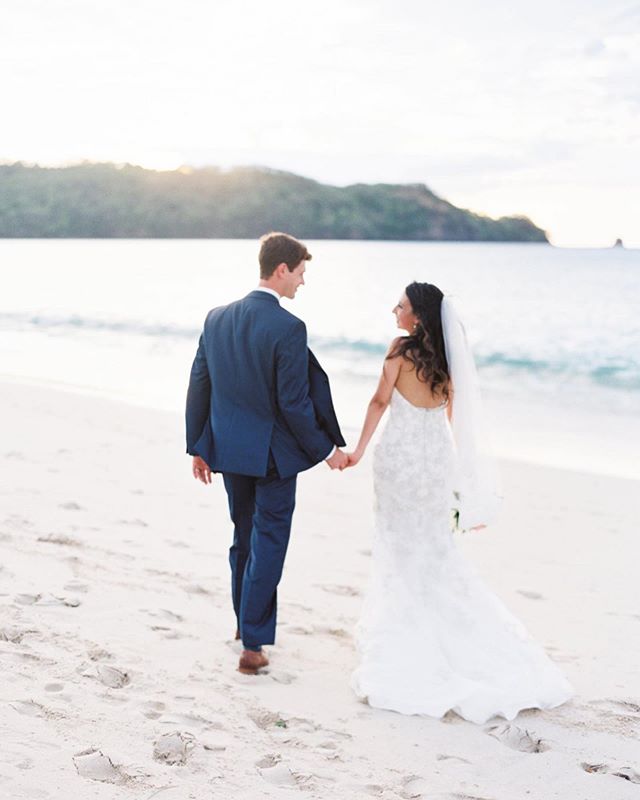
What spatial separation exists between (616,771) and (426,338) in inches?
71.7

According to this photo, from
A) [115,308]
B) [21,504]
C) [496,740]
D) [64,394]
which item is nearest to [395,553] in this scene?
[496,740]

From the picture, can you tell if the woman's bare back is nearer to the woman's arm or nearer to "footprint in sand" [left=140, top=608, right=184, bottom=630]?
the woman's arm

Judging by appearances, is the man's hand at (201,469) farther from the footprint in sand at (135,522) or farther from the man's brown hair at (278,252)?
the footprint in sand at (135,522)

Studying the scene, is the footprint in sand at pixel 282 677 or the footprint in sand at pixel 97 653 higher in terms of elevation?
the footprint in sand at pixel 97 653

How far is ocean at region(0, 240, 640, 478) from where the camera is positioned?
11609 mm

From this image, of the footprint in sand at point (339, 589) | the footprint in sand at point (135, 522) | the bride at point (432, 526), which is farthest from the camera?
the footprint in sand at point (135, 522)

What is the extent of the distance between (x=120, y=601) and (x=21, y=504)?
179 centimetres

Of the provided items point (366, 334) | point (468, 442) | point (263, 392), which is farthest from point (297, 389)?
point (366, 334)

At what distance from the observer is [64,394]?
11.0 metres

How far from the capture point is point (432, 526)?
3865mm

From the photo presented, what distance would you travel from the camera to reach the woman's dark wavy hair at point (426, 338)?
3809mm

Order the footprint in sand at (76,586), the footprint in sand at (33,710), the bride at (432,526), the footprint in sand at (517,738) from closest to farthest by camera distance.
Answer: the footprint in sand at (33,710) → the footprint in sand at (517,738) → the bride at (432,526) → the footprint in sand at (76,586)

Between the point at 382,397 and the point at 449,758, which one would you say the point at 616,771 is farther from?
the point at 382,397

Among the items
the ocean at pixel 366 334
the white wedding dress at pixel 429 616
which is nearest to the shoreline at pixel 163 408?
the ocean at pixel 366 334
